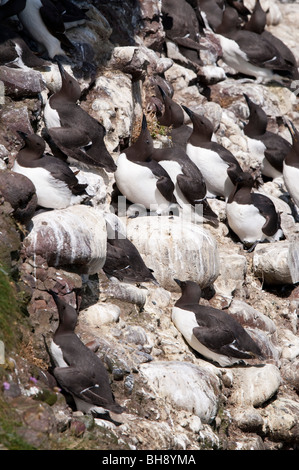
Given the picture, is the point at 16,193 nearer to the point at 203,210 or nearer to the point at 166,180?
the point at 166,180

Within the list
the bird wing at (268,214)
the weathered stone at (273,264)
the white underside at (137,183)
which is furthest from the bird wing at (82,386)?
the bird wing at (268,214)

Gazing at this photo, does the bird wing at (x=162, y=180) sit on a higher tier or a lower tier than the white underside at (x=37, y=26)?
lower

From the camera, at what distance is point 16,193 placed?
761cm

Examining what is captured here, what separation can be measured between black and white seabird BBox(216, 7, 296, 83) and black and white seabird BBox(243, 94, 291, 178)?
1.53 metres

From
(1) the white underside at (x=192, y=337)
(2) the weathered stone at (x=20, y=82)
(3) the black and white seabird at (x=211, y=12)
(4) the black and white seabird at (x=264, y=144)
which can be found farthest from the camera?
(3) the black and white seabird at (x=211, y=12)

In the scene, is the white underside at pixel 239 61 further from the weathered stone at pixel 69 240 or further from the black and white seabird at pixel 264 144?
the weathered stone at pixel 69 240

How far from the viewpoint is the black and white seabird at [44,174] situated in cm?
828

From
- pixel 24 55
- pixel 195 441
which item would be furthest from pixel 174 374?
pixel 24 55

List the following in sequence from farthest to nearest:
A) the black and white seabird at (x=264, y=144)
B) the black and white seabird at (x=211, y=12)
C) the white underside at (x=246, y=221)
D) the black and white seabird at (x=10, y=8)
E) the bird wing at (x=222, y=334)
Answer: the black and white seabird at (x=211, y=12), the black and white seabird at (x=264, y=144), the white underside at (x=246, y=221), the black and white seabird at (x=10, y=8), the bird wing at (x=222, y=334)

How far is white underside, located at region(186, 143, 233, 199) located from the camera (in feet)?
36.2

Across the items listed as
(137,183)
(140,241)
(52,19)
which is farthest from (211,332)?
(52,19)

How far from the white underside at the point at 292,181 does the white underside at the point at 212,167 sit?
100cm

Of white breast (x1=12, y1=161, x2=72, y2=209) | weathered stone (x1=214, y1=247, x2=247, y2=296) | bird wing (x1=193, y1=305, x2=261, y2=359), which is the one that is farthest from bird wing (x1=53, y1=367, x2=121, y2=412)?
weathered stone (x1=214, y1=247, x2=247, y2=296)

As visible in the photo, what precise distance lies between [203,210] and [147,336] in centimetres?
308
